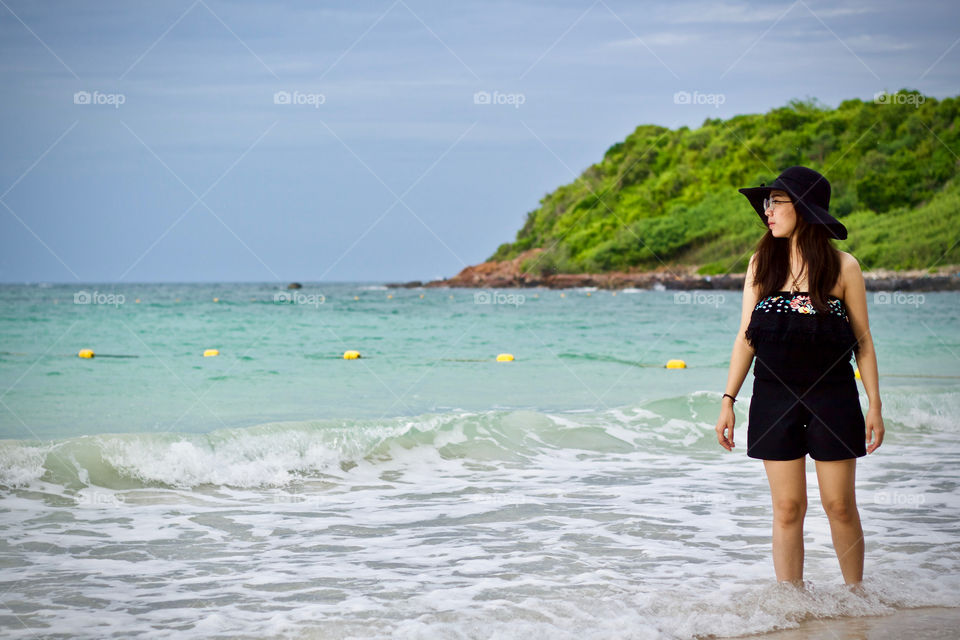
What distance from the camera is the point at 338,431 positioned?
8320mm

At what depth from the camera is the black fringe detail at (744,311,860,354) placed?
3.52 m

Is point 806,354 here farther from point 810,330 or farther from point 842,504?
point 842,504

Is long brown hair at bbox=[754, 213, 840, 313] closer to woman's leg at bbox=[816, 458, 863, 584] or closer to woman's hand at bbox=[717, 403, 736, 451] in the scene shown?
woman's hand at bbox=[717, 403, 736, 451]

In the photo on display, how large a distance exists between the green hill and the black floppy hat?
219 feet

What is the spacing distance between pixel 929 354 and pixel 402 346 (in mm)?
12185

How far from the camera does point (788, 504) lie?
3.63 metres

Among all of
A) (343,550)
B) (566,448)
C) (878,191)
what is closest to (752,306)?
(343,550)

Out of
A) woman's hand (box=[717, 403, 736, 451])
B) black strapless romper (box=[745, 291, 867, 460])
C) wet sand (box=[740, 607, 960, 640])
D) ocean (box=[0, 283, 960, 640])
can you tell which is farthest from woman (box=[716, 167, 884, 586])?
ocean (box=[0, 283, 960, 640])

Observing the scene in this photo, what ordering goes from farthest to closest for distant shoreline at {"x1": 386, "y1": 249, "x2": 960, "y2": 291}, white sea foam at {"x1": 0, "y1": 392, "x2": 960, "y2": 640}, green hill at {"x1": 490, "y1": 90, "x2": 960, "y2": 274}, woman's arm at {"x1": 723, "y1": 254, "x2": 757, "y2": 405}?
green hill at {"x1": 490, "y1": 90, "x2": 960, "y2": 274} → distant shoreline at {"x1": 386, "y1": 249, "x2": 960, "y2": 291} → white sea foam at {"x1": 0, "y1": 392, "x2": 960, "y2": 640} → woman's arm at {"x1": 723, "y1": 254, "x2": 757, "y2": 405}

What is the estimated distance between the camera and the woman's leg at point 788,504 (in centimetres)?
360

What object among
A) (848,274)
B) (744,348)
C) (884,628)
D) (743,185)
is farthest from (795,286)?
(743,185)

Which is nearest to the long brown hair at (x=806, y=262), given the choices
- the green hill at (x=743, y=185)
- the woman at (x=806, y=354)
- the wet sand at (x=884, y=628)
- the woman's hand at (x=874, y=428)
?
the woman at (x=806, y=354)

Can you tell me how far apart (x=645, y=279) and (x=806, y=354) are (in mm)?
93298

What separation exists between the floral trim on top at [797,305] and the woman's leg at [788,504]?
2.02ft
